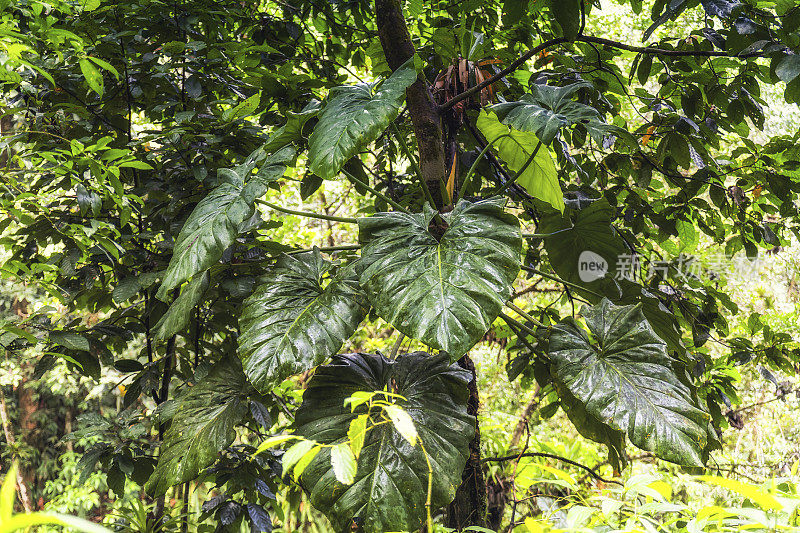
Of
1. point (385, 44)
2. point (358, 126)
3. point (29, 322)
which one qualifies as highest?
point (385, 44)

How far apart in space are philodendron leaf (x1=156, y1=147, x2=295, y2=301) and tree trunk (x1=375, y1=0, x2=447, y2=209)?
0.31m

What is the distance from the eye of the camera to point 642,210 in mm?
1658

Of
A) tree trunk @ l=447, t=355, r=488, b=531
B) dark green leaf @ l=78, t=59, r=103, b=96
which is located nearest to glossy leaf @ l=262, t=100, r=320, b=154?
dark green leaf @ l=78, t=59, r=103, b=96

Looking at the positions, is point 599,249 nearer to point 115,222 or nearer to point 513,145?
point 513,145

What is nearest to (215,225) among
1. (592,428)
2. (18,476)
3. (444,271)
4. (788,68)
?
(444,271)

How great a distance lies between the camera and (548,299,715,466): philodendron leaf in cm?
84

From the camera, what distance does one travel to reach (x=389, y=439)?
910 mm

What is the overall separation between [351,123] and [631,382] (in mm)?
696

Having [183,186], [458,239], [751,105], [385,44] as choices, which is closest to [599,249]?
[751,105]

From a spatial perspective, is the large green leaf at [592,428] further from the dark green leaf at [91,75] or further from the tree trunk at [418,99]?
the dark green leaf at [91,75]

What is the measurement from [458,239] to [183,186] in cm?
85

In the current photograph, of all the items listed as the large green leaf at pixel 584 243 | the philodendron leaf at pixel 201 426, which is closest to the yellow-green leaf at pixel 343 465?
the philodendron leaf at pixel 201 426

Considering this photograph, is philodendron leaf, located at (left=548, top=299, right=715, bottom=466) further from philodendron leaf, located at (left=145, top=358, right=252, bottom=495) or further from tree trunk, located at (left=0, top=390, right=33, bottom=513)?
tree trunk, located at (left=0, top=390, right=33, bottom=513)

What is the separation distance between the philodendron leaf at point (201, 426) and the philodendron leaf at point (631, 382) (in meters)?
0.66
